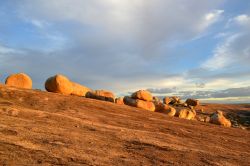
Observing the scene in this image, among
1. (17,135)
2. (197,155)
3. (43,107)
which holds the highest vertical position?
(43,107)

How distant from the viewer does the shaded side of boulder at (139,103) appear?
28.2m

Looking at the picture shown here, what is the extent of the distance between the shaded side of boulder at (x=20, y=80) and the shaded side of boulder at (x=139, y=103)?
8155 millimetres

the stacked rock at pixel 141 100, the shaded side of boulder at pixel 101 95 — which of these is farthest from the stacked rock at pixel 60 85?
the stacked rock at pixel 141 100

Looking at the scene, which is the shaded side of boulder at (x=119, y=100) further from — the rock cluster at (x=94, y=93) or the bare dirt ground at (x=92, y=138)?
the bare dirt ground at (x=92, y=138)

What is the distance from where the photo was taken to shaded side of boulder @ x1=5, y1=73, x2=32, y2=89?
84.3 feet

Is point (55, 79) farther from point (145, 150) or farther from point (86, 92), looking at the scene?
point (145, 150)

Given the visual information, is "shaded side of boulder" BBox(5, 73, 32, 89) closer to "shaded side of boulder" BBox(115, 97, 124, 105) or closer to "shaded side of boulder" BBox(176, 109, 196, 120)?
"shaded side of boulder" BBox(115, 97, 124, 105)

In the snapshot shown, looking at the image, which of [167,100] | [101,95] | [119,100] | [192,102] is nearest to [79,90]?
[101,95]

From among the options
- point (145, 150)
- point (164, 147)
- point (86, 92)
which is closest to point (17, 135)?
point (145, 150)

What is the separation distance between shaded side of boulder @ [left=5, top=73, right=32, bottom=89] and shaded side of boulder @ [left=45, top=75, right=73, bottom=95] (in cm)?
172

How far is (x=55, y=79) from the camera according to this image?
25.4 meters

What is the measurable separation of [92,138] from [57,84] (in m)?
12.4

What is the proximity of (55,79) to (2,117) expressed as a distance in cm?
1050

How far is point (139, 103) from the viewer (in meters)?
28.3
